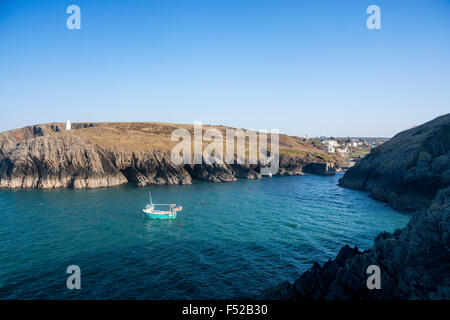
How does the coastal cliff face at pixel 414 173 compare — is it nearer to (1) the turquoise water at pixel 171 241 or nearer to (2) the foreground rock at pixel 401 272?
(1) the turquoise water at pixel 171 241

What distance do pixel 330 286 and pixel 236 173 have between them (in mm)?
84506

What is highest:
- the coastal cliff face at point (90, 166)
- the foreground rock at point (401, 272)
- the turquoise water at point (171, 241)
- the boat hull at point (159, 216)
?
the coastal cliff face at point (90, 166)

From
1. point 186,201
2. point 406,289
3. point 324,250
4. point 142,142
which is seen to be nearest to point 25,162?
point 142,142

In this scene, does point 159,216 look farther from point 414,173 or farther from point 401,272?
point 414,173

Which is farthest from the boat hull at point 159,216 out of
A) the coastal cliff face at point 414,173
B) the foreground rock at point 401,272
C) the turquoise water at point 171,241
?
the coastal cliff face at point 414,173

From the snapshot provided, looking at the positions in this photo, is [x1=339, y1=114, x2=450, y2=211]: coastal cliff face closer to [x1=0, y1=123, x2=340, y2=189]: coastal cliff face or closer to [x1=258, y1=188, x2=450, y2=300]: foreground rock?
[x1=258, y1=188, x2=450, y2=300]: foreground rock

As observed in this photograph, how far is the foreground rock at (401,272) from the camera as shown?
55.4ft

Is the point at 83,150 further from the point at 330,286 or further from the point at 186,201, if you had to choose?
the point at 330,286

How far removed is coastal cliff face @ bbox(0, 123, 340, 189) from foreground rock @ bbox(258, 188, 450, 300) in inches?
2720

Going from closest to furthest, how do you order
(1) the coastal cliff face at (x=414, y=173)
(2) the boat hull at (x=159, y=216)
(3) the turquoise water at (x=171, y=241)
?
(3) the turquoise water at (x=171, y=241) < (2) the boat hull at (x=159, y=216) < (1) the coastal cliff face at (x=414, y=173)

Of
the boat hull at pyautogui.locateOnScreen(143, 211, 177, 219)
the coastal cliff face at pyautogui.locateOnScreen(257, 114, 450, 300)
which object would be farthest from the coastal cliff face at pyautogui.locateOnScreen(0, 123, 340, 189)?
the coastal cliff face at pyautogui.locateOnScreen(257, 114, 450, 300)

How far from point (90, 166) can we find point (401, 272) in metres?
85.5

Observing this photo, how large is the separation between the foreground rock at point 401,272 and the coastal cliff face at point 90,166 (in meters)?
69.1

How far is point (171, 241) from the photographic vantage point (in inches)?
1516
